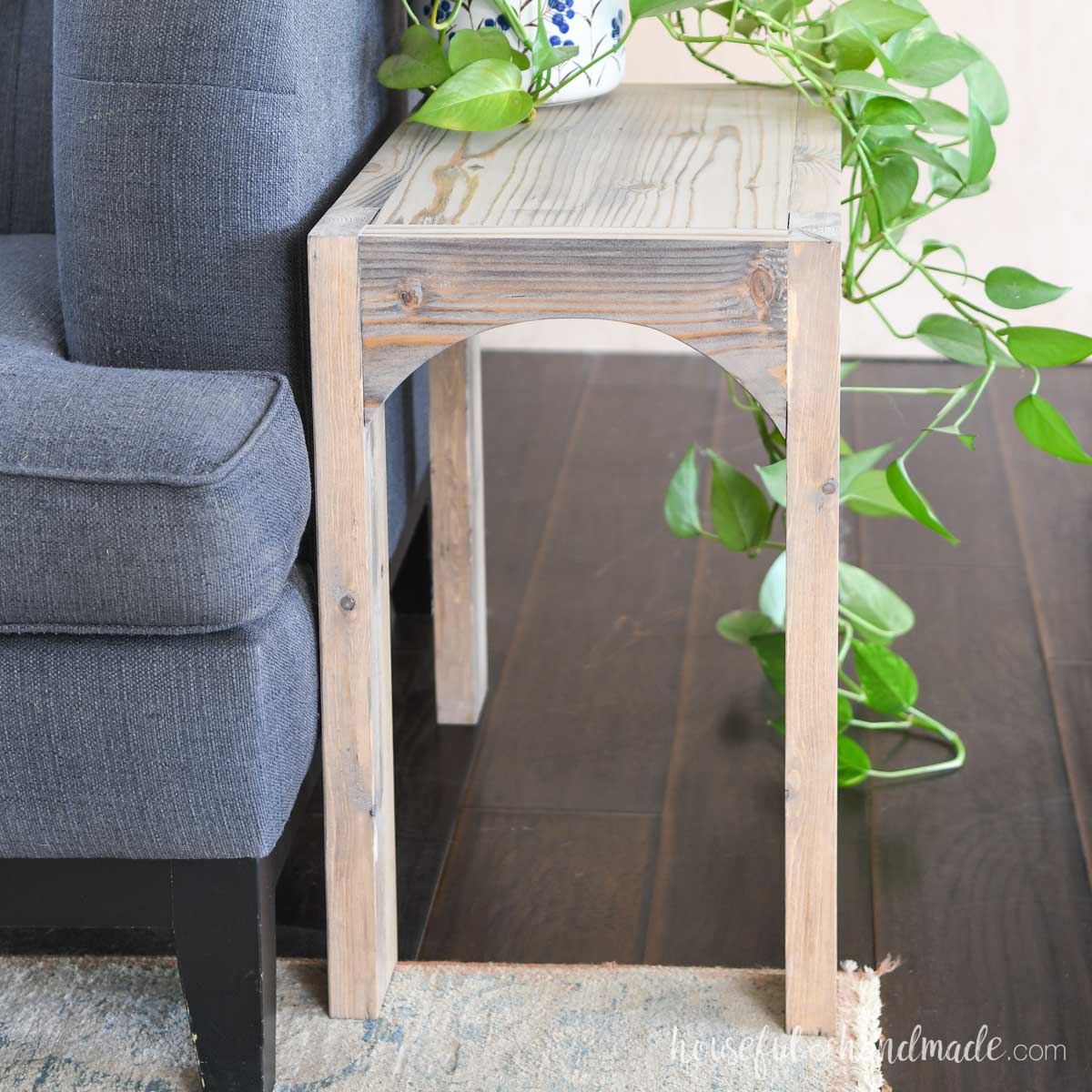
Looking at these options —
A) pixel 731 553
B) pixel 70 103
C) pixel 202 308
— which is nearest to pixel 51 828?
pixel 202 308

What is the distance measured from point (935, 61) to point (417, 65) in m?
0.40

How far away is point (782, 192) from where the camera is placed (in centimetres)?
100

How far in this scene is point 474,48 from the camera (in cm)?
111

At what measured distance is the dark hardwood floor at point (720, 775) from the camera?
1.17 meters

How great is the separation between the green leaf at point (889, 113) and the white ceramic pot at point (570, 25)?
0.74 feet

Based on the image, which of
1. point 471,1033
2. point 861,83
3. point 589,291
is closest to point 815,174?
point 861,83

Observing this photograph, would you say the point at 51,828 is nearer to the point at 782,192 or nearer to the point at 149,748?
the point at 149,748

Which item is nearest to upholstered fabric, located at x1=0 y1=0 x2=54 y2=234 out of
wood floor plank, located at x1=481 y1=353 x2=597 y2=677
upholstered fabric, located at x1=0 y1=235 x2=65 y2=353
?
upholstered fabric, located at x1=0 y1=235 x2=65 y2=353

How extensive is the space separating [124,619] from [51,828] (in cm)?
15

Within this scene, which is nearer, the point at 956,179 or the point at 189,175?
the point at 189,175

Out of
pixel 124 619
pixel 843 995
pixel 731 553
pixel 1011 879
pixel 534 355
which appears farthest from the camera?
pixel 534 355

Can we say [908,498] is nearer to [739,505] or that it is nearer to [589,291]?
[739,505]

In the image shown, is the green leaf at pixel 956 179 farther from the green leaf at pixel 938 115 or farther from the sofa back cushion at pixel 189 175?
the sofa back cushion at pixel 189 175

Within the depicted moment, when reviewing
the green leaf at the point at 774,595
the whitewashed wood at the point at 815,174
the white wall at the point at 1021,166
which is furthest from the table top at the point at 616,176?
the white wall at the point at 1021,166
